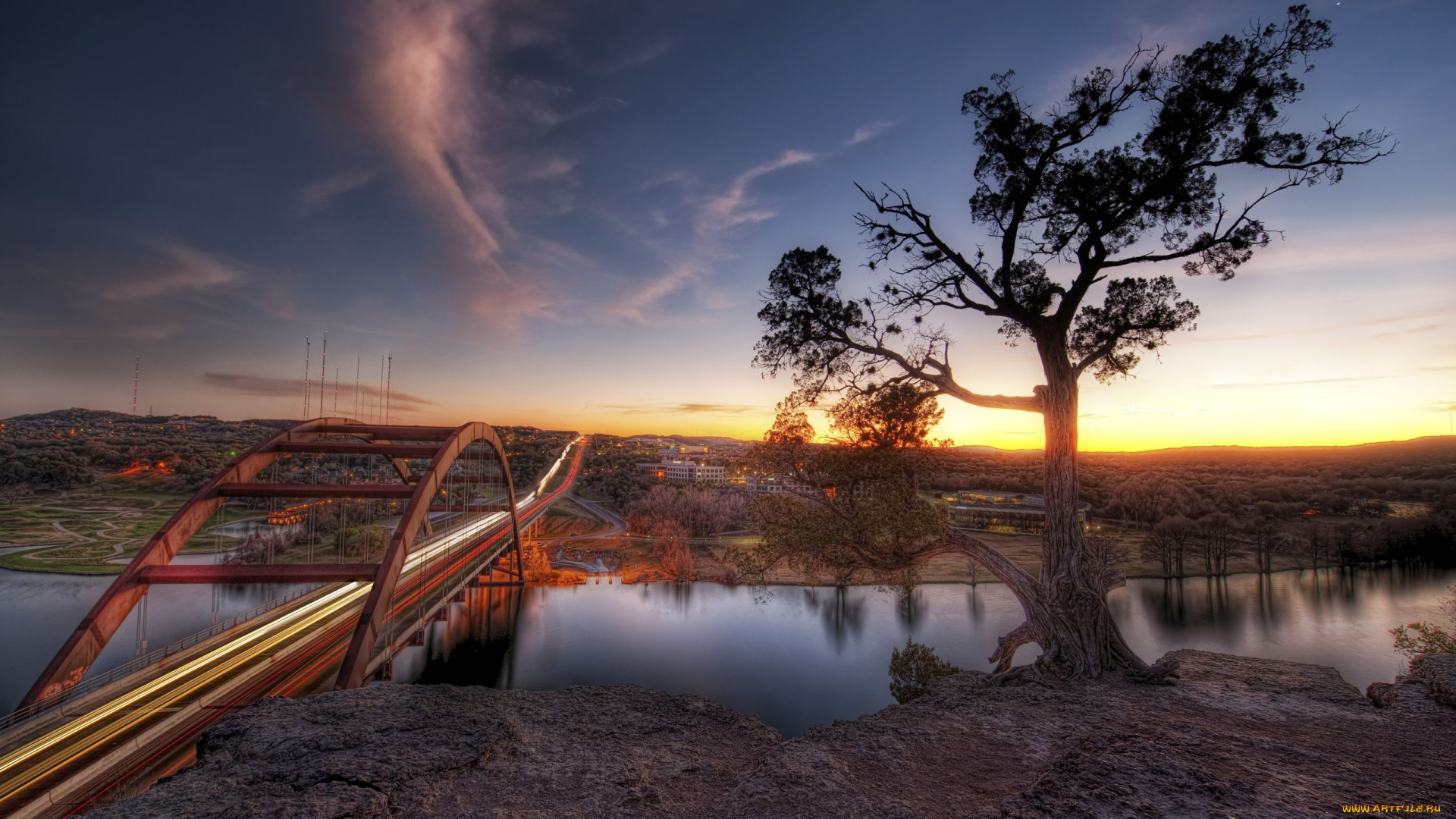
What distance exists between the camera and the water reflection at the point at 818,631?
78.4ft

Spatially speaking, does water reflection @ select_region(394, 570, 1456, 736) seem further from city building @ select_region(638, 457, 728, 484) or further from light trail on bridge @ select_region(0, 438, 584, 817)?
city building @ select_region(638, 457, 728, 484)

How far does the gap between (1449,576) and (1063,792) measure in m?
57.0

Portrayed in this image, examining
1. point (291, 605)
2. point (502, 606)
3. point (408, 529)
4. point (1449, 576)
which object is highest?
point (408, 529)

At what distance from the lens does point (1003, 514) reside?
48.9 meters

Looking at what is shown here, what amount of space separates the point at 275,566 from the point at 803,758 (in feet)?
45.0

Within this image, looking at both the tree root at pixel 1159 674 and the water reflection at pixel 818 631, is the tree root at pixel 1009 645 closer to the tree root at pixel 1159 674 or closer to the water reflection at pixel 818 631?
the tree root at pixel 1159 674

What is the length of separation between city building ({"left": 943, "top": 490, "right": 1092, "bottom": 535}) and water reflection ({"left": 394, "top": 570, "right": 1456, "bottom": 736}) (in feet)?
32.4

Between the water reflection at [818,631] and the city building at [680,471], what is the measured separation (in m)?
51.0

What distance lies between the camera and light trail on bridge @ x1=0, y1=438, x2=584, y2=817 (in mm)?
7871

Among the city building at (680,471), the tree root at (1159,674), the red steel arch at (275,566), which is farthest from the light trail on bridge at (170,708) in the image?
the city building at (680,471)

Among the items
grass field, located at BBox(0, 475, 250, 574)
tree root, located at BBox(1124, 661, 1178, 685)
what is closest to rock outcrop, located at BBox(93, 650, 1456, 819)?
tree root, located at BBox(1124, 661, 1178, 685)

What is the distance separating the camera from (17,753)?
8.48 meters

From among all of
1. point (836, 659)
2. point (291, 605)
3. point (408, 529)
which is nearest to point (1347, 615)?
point (836, 659)

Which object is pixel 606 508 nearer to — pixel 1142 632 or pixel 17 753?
pixel 1142 632
